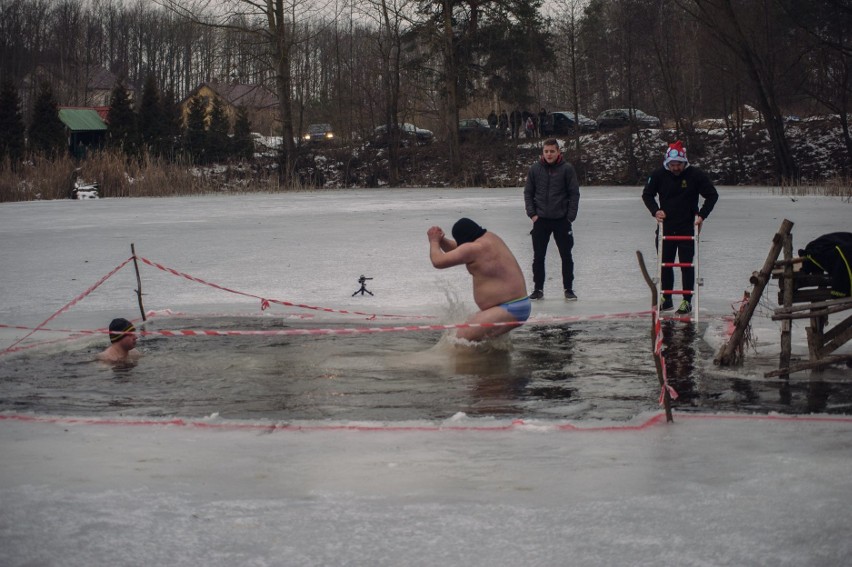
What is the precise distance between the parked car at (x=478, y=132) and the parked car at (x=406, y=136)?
2012 millimetres

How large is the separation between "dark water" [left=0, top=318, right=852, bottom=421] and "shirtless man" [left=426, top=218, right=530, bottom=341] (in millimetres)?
252

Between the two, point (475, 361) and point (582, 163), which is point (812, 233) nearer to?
point (475, 361)

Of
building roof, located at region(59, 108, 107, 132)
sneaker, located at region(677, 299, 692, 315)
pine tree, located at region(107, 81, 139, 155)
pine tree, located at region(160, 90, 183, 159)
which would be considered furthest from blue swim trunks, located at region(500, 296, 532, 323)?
building roof, located at region(59, 108, 107, 132)

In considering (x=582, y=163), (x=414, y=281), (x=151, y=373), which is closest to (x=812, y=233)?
(x=414, y=281)

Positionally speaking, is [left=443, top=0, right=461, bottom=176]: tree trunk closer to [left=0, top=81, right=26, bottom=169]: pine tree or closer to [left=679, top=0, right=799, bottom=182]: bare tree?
[left=679, top=0, right=799, bottom=182]: bare tree

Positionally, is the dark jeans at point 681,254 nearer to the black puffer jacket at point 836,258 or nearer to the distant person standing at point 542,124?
the black puffer jacket at point 836,258

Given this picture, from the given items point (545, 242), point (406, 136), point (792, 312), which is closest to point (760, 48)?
point (406, 136)

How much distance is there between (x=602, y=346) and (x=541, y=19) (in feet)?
148

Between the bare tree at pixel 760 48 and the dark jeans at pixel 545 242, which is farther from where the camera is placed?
the bare tree at pixel 760 48

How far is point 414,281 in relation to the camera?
1201 cm

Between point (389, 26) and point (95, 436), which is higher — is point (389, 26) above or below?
above

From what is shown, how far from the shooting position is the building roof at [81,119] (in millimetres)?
59656

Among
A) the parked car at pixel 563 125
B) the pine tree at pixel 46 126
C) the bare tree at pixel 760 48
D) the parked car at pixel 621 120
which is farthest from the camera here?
the parked car at pixel 563 125

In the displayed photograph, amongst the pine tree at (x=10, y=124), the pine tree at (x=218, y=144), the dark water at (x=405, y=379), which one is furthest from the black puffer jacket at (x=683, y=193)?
the pine tree at (x=10, y=124)
